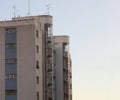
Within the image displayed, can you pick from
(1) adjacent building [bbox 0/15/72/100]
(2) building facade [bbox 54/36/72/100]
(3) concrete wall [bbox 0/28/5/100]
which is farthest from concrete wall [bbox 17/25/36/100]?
(2) building facade [bbox 54/36/72/100]

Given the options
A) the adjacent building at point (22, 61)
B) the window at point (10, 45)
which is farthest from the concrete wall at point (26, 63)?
the window at point (10, 45)

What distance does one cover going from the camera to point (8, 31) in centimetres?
6788

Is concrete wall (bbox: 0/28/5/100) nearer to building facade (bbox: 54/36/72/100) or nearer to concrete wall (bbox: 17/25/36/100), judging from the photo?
concrete wall (bbox: 17/25/36/100)

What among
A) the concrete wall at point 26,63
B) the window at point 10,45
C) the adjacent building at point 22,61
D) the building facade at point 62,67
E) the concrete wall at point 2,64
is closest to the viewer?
the concrete wall at point 26,63

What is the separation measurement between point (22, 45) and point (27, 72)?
4.12 m

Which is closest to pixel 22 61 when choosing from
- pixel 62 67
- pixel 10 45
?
pixel 10 45

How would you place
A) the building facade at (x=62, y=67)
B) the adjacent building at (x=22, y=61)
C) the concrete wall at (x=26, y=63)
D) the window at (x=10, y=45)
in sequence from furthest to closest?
1. the building facade at (x=62, y=67)
2. the window at (x=10, y=45)
3. the adjacent building at (x=22, y=61)
4. the concrete wall at (x=26, y=63)

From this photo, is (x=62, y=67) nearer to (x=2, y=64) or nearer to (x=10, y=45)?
(x=10, y=45)

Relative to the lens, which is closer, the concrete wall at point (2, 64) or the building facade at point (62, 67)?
the concrete wall at point (2, 64)

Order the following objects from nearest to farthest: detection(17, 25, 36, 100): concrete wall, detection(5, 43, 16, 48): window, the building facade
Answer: detection(17, 25, 36, 100): concrete wall, detection(5, 43, 16, 48): window, the building facade

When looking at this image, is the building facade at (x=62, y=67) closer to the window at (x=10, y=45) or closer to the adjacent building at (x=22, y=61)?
the adjacent building at (x=22, y=61)

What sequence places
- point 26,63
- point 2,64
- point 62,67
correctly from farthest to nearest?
point 62,67 → point 2,64 → point 26,63

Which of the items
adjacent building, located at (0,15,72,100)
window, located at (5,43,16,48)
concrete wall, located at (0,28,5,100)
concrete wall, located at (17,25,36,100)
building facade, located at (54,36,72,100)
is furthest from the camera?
building facade, located at (54,36,72,100)

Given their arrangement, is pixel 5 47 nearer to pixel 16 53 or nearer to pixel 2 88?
pixel 16 53
